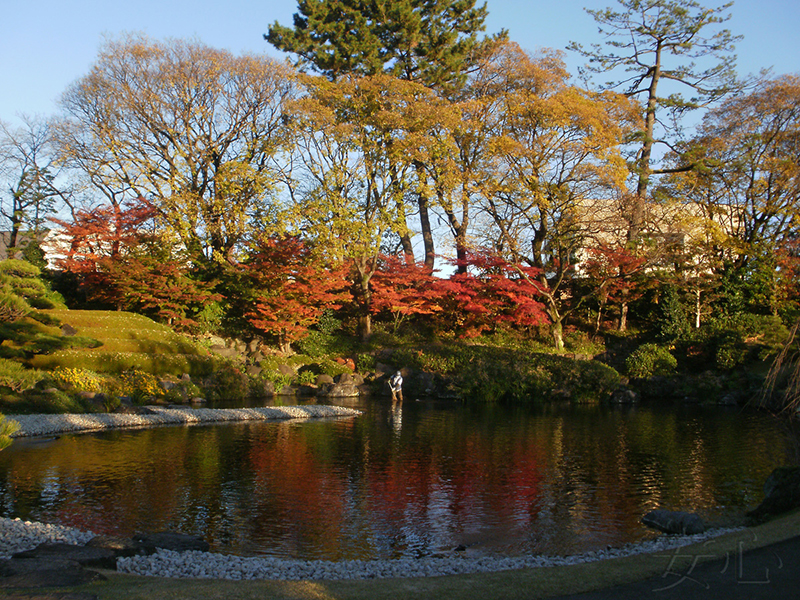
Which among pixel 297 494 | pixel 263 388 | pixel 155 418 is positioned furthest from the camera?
pixel 263 388

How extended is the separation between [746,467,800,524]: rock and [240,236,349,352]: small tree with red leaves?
664 inches

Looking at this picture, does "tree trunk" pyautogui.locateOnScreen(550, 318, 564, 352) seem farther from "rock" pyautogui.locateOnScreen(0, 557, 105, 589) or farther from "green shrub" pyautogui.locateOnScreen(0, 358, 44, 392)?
"rock" pyautogui.locateOnScreen(0, 557, 105, 589)

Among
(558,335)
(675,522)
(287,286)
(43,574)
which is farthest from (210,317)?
(43,574)

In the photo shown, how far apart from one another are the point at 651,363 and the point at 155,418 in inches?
672

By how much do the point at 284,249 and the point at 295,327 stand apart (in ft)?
9.47

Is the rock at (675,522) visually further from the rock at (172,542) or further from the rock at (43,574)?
the rock at (43,574)

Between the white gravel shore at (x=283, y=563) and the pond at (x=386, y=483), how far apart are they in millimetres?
471

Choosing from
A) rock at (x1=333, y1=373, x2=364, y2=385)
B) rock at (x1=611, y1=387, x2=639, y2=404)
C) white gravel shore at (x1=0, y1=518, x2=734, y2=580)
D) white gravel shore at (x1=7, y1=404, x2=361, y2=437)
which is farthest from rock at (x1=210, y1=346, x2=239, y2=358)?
white gravel shore at (x1=0, y1=518, x2=734, y2=580)

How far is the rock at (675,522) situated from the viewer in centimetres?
707

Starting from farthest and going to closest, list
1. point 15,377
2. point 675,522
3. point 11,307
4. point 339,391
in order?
point 339,391, point 11,307, point 15,377, point 675,522

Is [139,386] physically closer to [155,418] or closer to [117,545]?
[155,418]

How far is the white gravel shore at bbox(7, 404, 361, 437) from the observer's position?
41.0 feet

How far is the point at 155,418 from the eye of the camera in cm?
1430

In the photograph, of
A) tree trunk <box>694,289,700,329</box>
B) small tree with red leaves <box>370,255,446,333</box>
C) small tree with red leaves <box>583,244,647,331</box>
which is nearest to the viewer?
small tree with red leaves <box>370,255,446,333</box>
